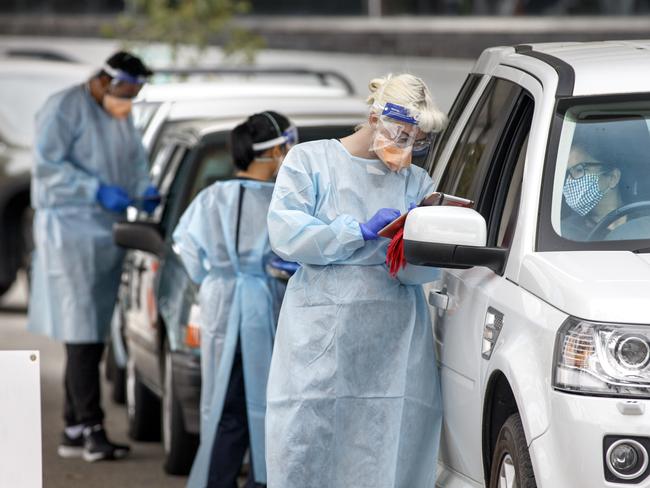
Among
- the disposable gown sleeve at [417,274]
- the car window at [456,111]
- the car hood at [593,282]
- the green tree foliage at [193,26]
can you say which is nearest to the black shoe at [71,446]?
the car window at [456,111]

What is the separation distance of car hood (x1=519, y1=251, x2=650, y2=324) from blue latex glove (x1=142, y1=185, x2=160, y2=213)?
14.2 feet

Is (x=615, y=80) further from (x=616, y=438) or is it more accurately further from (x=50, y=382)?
(x=50, y=382)

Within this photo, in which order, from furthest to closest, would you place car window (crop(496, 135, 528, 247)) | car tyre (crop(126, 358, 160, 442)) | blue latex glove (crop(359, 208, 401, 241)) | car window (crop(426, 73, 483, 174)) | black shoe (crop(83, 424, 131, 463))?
car tyre (crop(126, 358, 160, 442)), black shoe (crop(83, 424, 131, 463)), car window (crop(426, 73, 483, 174)), blue latex glove (crop(359, 208, 401, 241)), car window (crop(496, 135, 528, 247))

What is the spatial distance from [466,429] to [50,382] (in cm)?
609

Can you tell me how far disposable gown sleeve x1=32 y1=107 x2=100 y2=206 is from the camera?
8.96 meters

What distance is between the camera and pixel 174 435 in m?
8.37

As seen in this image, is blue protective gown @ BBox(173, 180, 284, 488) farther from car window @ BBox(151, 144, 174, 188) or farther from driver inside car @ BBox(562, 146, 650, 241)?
car window @ BBox(151, 144, 174, 188)

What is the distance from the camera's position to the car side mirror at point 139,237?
28.2ft

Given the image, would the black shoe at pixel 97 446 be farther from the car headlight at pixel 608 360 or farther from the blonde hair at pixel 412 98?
the car headlight at pixel 608 360

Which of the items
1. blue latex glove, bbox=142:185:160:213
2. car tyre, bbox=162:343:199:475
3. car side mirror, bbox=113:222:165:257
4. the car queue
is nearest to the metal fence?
blue latex glove, bbox=142:185:160:213

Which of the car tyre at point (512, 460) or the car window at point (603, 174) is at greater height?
the car window at point (603, 174)

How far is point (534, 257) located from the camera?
5066 mm

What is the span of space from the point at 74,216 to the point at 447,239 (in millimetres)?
4280

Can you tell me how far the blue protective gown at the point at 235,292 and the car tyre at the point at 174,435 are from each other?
77cm
